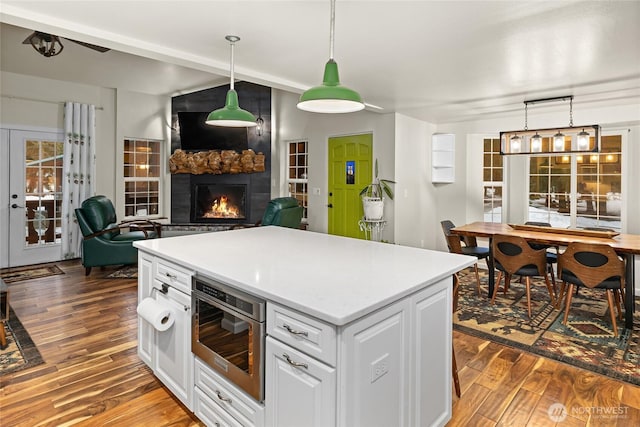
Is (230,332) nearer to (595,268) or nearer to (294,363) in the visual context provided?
(294,363)

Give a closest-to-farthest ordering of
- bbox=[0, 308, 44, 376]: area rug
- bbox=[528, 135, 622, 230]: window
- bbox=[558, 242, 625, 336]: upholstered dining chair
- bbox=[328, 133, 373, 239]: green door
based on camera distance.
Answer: bbox=[0, 308, 44, 376]: area rug, bbox=[558, 242, 625, 336]: upholstered dining chair, bbox=[528, 135, 622, 230]: window, bbox=[328, 133, 373, 239]: green door

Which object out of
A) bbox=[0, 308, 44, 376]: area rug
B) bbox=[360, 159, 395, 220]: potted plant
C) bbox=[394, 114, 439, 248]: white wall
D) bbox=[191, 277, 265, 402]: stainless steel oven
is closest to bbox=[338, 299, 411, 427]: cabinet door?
bbox=[191, 277, 265, 402]: stainless steel oven

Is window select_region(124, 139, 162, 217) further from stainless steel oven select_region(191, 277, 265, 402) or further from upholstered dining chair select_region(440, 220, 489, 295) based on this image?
stainless steel oven select_region(191, 277, 265, 402)

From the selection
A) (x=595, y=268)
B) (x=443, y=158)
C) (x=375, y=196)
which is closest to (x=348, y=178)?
(x=375, y=196)

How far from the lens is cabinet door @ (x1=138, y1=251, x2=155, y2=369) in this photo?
8.00 ft

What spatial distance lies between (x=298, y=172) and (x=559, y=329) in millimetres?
4628

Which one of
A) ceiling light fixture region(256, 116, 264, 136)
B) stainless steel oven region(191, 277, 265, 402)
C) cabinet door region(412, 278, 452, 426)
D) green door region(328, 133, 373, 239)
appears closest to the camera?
stainless steel oven region(191, 277, 265, 402)

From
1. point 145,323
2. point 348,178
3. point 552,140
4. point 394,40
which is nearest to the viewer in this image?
point 145,323

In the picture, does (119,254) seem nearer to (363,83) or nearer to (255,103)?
(255,103)

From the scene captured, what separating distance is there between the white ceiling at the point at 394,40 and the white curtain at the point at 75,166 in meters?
1.57

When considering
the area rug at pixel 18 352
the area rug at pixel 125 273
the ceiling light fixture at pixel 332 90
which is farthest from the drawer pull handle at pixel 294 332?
the area rug at pixel 125 273

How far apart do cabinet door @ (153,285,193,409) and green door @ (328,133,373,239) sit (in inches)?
151

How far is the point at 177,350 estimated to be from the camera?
2164 millimetres

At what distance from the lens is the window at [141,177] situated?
670 centimetres
